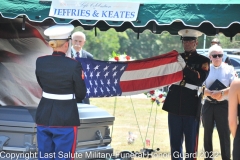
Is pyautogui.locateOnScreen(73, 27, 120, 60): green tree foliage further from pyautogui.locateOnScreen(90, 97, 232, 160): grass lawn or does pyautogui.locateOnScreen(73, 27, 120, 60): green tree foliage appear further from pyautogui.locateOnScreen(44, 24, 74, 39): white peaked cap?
pyautogui.locateOnScreen(44, 24, 74, 39): white peaked cap

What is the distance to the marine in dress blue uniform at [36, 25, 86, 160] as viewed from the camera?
18.6 feet

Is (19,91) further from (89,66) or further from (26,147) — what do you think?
(26,147)

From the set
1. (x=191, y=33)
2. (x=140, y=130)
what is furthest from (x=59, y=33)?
(x=140, y=130)

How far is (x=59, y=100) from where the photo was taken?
569 centimetres

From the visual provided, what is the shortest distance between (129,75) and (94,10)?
1.79 meters

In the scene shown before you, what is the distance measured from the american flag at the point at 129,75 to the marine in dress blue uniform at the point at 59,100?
1654mm

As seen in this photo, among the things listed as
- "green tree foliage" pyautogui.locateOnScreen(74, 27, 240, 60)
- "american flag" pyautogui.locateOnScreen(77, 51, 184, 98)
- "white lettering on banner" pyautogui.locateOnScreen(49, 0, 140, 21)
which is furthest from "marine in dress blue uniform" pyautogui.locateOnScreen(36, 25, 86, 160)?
"green tree foliage" pyautogui.locateOnScreen(74, 27, 240, 60)

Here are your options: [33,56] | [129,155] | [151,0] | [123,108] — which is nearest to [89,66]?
[33,56]

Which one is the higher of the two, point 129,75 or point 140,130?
point 129,75

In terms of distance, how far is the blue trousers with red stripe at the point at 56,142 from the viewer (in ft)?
18.7

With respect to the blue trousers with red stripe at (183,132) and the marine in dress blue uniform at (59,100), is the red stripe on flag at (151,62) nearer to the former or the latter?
the blue trousers with red stripe at (183,132)

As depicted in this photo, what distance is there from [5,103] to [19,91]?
25 cm

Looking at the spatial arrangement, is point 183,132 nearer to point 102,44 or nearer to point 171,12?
point 171,12

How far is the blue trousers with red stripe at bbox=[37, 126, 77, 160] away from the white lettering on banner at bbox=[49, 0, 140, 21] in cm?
118
